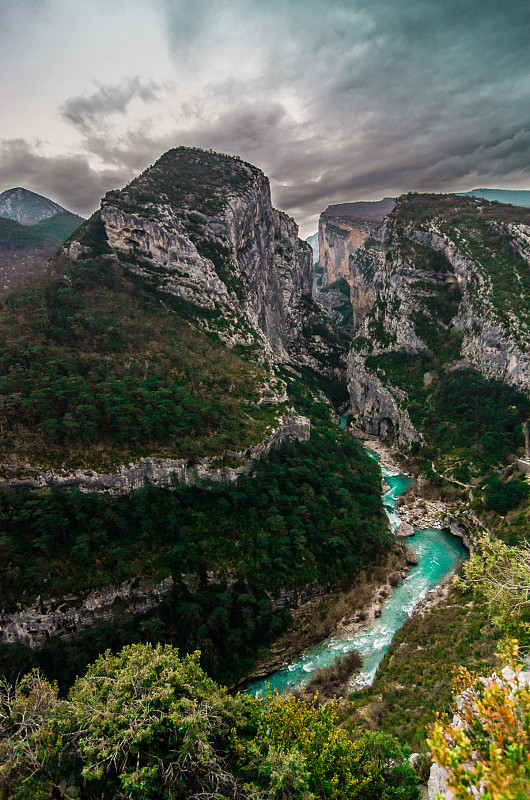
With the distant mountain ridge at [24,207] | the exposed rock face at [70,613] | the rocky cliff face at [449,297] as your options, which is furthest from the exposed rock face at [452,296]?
the distant mountain ridge at [24,207]

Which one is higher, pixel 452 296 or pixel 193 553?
pixel 452 296

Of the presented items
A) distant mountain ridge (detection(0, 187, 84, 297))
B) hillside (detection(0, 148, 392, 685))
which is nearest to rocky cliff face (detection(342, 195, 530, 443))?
hillside (detection(0, 148, 392, 685))

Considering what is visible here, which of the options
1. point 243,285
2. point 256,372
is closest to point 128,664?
point 256,372

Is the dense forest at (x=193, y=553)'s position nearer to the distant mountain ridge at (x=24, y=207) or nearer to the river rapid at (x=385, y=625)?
the river rapid at (x=385, y=625)

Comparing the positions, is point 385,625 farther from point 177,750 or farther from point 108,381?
point 108,381

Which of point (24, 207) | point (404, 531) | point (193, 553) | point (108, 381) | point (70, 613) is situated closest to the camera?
point (70, 613)

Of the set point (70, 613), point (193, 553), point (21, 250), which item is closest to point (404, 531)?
point (193, 553)

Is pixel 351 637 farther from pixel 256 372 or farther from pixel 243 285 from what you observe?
pixel 243 285
